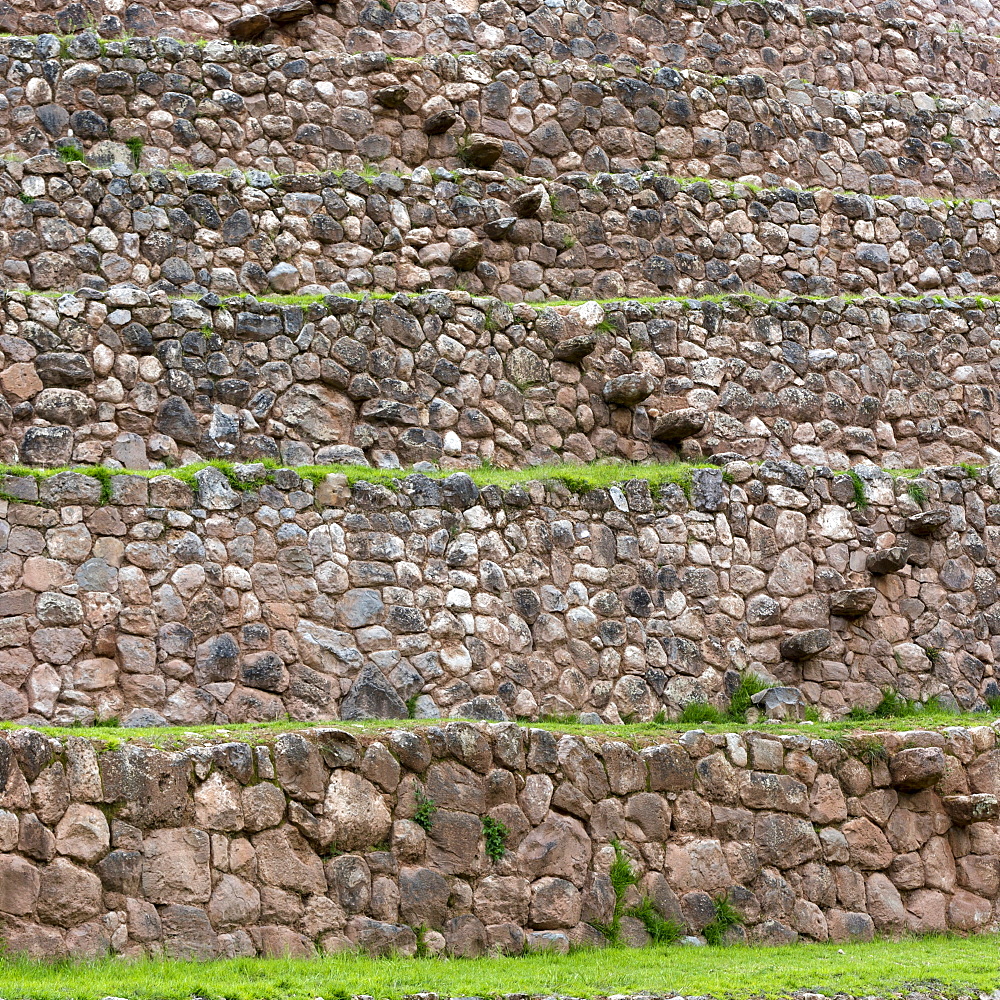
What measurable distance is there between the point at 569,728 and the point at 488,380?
3.66 m

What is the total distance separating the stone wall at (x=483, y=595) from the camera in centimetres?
940

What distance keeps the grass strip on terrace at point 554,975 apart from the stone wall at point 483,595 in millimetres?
2143

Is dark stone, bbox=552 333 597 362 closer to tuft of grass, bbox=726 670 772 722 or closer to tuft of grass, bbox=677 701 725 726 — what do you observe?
tuft of grass, bbox=726 670 772 722

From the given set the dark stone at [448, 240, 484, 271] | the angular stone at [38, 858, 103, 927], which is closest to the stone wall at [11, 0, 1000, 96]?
the dark stone at [448, 240, 484, 271]

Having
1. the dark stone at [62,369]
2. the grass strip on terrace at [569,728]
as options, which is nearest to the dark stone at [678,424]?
the grass strip on terrace at [569,728]

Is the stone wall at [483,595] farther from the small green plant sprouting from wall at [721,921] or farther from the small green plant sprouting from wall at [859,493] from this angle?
the small green plant sprouting from wall at [721,921]

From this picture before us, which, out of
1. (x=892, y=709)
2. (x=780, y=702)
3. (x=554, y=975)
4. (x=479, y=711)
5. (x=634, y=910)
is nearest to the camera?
(x=554, y=975)

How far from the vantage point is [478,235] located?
1355 cm

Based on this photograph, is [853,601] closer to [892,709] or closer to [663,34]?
[892,709]

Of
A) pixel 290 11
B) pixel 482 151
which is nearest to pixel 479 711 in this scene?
pixel 482 151

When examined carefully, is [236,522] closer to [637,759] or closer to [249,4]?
[637,759]

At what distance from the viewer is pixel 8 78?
13109mm

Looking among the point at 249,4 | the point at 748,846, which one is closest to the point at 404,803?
the point at 748,846

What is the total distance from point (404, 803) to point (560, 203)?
23.7ft
